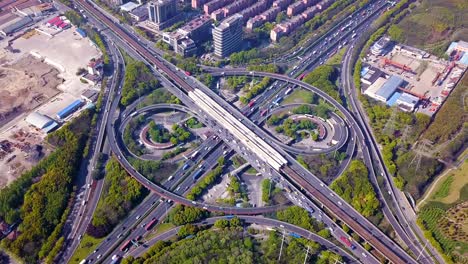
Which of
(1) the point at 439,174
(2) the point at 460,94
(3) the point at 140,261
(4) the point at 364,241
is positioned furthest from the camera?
(2) the point at 460,94

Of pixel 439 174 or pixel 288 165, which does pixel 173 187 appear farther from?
pixel 439 174

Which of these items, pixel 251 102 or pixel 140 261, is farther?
pixel 251 102

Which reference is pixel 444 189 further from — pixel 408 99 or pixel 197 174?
pixel 197 174

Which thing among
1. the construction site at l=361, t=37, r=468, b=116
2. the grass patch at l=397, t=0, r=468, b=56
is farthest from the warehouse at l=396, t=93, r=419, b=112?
the grass patch at l=397, t=0, r=468, b=56

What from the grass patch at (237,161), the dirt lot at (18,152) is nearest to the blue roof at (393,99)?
the grass patch at (237,161)

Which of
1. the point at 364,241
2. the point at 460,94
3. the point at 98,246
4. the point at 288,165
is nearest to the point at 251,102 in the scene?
the point at 288,165

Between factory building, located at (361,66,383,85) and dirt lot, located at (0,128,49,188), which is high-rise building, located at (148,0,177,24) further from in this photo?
factory building, located at (361,66,383,85)

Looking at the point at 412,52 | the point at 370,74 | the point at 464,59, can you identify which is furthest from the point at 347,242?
the point at 464,59
